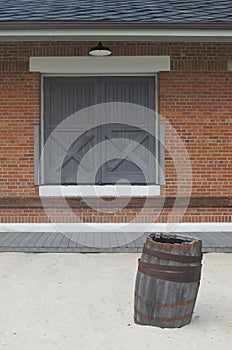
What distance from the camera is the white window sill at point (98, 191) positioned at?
8164 mm

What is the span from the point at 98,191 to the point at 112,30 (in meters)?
2.77

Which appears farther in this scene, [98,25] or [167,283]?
[98,25]

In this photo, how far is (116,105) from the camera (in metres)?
8.38

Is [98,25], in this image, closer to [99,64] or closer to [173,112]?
[99,64]

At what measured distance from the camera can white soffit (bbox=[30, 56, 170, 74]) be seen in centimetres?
807

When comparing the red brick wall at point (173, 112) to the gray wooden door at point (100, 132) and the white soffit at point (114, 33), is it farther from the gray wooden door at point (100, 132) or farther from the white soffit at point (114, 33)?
the white soffit at point (114, 33)

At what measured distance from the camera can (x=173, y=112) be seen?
8180 mm

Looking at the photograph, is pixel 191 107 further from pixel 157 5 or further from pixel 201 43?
pixel 157 5

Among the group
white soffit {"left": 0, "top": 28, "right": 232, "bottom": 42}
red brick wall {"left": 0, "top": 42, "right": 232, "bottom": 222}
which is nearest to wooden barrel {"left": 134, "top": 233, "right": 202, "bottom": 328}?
white soffit {"left": 0, "top": 28, "right": 232, "bottom": 42}

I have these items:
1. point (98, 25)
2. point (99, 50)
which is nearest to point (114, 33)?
point (98, 25)

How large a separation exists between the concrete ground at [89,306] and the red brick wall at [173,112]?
1.76 metres

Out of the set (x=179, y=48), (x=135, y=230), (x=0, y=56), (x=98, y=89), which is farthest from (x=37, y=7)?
(x=135, y=230)

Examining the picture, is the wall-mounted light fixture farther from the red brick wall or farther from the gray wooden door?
the gray wooden door

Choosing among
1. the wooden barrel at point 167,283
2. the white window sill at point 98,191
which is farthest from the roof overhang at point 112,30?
the wooden barrel at point 167,283
